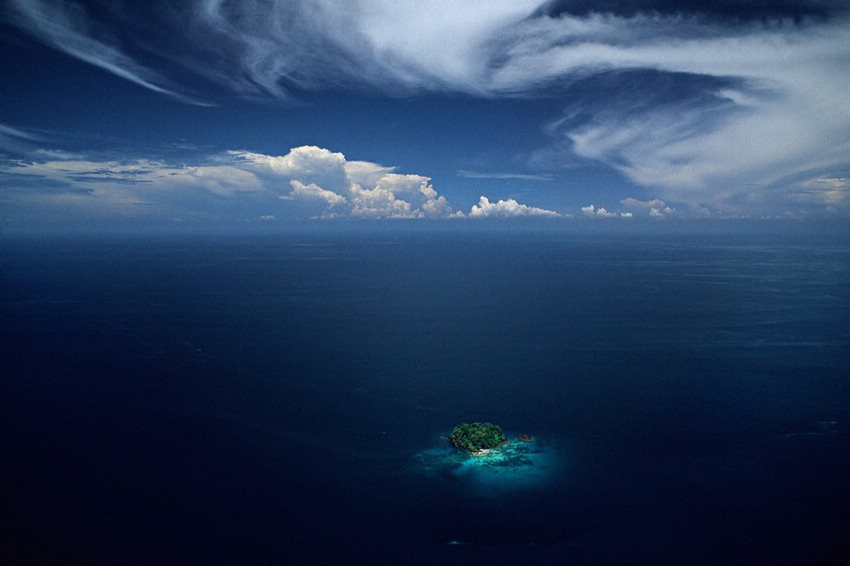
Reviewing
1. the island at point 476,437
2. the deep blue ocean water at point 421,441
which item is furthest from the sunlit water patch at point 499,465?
the island at point 476,437

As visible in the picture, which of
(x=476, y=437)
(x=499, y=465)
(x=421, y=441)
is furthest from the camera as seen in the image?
(x=421, y=441)

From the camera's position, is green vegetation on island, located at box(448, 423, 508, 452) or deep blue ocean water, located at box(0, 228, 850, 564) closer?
deep blue ocean water, located at box(0, 228, 850, 564)

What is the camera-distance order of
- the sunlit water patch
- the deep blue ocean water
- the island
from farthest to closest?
1. the island
2. the sunlit water patch
3. the deep blue ocean water

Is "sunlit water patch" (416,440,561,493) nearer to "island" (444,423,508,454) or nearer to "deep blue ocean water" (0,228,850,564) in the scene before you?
"deep blue ocean water" (0,228,850,564)

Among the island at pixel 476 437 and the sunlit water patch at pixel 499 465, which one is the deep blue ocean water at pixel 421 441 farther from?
the island at pixel 476 437

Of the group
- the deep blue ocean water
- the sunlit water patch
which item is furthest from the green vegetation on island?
the deep blue ocean water

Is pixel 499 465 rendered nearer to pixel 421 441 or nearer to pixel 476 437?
pixel 476 437

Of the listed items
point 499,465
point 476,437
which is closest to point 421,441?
point 476,437

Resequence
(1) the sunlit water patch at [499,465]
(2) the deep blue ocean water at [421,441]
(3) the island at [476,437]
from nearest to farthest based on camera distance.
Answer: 1. (2) the deep blue ocean water at [421,441]
2. (1) the sunlit water patch at [499,465]
3. (3) the island at [476,437]
